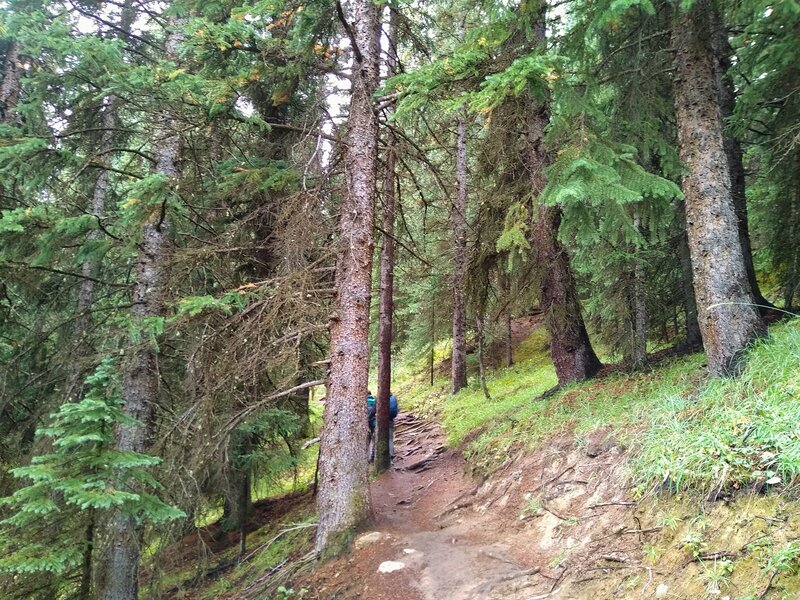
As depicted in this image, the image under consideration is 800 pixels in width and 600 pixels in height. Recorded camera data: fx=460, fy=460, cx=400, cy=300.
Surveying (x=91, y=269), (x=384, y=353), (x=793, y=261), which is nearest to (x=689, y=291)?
(x=793, y=261)

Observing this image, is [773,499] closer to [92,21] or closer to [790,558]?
[790,558]

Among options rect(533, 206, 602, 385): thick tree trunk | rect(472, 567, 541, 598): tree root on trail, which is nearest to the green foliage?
rect(472, 567, 541, 598): tree root on trail

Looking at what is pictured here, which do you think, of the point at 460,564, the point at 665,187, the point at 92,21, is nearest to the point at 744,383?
the point at 665,187

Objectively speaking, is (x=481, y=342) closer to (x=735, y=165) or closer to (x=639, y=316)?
(x=639, y=316)

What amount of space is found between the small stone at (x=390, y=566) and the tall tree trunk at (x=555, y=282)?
15.6 feet

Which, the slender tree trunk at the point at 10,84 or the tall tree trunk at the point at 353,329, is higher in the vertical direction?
the slender tree trunk at the point at 10,84

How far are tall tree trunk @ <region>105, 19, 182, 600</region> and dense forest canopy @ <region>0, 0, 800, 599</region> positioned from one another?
3 centimetres

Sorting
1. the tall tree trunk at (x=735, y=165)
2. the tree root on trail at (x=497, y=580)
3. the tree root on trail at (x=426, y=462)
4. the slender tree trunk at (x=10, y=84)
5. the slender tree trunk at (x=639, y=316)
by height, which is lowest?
the tree root on trail at (x=426, y=462)

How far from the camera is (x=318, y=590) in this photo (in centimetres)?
470

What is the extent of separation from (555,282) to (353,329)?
13.1 feet

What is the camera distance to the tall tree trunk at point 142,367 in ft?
19.8

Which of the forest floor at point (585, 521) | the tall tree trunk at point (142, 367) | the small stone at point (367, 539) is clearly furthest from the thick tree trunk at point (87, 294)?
the small stone at point (367, 539)

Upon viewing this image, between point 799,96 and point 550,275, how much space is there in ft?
12.9

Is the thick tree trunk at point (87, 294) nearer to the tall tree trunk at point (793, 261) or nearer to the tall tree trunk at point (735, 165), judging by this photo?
the tall tree trunk at point (735, 165)
